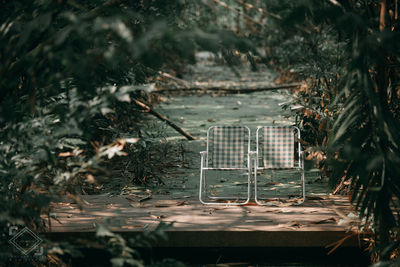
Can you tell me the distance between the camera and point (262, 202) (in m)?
5.13

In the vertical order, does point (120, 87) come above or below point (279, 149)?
above

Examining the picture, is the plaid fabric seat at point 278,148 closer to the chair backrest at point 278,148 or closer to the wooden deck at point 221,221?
the chair backrest at point 278,148

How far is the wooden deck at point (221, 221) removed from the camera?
420 cm

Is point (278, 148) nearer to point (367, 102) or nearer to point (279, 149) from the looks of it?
point (279, 149)

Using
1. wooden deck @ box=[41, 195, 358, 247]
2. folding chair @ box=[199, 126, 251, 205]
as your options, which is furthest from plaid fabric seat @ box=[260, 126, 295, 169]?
wooden deck @ box=[41, 195, 358, 247]

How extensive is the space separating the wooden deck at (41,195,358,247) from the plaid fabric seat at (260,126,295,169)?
0.50 meters

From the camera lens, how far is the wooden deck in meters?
4.20

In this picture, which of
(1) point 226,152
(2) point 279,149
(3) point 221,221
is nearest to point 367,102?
(3) point 221,221

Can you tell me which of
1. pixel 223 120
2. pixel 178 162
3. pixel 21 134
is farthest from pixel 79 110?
pixel 223 120

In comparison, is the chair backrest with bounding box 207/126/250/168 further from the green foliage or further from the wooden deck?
the green foliage

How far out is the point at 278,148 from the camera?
5516 millimetres

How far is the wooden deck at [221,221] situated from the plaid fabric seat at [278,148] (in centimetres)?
50

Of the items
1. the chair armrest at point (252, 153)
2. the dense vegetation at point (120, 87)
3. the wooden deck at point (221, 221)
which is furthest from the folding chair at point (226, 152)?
the dense vegetation at point (120, 87)

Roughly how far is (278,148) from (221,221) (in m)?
1.35
